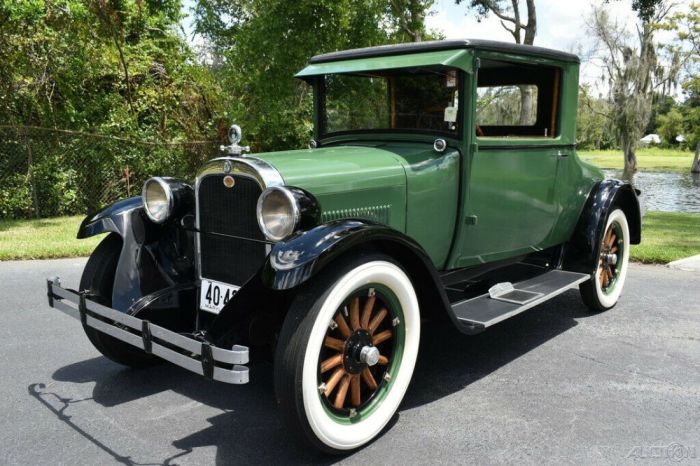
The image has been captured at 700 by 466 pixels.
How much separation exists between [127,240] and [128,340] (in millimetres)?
788

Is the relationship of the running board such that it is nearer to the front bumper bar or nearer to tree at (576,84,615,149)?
the front bumper bar

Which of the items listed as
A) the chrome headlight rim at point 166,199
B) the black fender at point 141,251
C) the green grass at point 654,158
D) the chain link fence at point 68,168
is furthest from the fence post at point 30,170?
the green grass at point 654,158

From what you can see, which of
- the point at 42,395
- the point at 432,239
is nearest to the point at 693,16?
the point at 432,239

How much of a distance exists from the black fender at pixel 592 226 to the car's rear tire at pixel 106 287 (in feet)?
10.4

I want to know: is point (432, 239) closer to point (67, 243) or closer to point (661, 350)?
point (661, 350)

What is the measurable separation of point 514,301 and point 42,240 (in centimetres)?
623

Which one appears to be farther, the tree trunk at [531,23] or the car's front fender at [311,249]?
the tree trunk at [531,23]

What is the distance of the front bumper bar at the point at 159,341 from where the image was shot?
233cm

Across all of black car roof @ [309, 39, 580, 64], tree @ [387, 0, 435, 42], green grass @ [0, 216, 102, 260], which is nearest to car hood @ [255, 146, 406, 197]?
black car roof @ [309, 39, 580, 64]

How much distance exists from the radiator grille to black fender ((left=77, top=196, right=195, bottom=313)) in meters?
0.22

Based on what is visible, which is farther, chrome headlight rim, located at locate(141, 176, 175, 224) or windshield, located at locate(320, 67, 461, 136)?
windshield, located at locate(320, 67, 461, 136)

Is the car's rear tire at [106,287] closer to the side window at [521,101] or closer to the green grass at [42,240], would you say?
the side window at [521,101]

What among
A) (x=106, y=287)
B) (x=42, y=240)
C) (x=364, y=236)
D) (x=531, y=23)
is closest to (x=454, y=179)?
(x=364, y=236)

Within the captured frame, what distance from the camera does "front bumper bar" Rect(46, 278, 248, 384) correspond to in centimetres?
233
